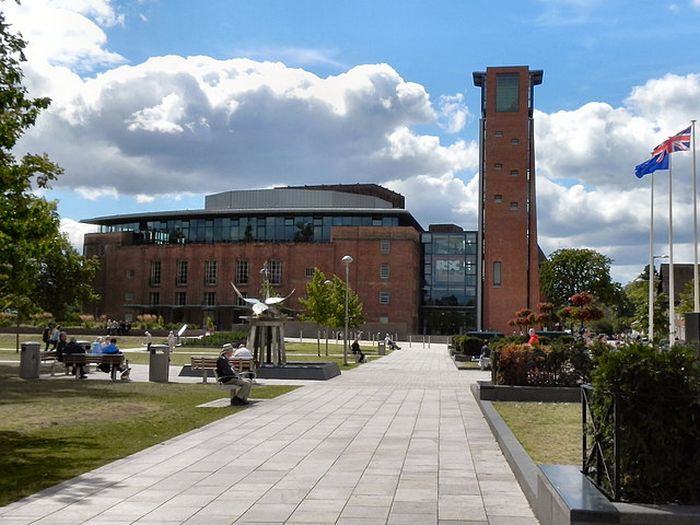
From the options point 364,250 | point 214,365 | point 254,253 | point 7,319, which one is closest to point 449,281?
point 364,250

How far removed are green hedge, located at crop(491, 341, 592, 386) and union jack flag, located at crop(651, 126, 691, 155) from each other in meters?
18.8

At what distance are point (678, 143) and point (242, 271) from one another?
223 ft

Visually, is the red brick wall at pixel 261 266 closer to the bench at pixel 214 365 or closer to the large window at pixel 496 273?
the large window at pixel 496 273

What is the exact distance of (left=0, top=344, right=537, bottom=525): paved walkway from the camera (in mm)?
7582

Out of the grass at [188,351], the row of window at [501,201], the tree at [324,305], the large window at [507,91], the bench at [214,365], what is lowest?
the grass at [188,351]

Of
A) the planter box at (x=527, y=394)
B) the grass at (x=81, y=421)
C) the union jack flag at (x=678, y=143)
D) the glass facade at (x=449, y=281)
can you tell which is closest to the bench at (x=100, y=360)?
the grass at (x=81, y=421)

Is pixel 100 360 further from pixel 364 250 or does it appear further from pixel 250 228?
pixel 250 228

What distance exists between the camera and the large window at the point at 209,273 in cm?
9762

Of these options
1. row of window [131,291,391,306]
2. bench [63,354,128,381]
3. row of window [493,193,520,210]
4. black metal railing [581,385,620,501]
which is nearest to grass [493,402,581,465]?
black metal railing [581,385,620,501]

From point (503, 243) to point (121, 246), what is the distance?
51735 mm

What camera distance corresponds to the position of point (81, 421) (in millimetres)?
14672

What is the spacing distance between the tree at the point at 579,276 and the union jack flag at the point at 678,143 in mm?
58235

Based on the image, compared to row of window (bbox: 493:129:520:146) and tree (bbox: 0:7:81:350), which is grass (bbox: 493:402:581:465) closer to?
tree (bbox: 0:7:81:350)

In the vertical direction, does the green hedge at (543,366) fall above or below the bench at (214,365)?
above
